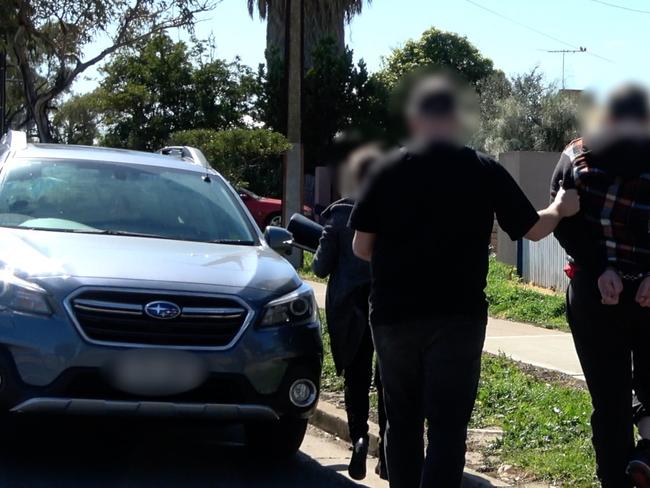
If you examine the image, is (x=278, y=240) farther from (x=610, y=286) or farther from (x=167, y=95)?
(x=167, y=95)

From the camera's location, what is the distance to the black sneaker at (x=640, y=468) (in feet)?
14.0

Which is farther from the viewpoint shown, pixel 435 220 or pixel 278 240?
pixel 278 240

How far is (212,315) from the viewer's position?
215 inches

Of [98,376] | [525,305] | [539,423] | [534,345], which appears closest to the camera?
[98,376]

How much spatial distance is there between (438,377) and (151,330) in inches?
71.7

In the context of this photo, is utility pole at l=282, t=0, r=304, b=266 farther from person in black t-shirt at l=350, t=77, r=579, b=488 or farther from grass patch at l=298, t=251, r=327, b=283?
person in black t-shirt at l=350, t=77, r=579, b=488

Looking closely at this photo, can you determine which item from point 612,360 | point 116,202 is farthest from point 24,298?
point 612,360

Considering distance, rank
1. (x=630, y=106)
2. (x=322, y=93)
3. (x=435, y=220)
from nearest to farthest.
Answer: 1. (x=435, y=220)
2. (x=630, y=106)
3. (x=322, y=93)

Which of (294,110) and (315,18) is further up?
(315,18)

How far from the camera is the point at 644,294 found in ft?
13.8

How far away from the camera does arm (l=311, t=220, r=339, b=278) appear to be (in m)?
5.63

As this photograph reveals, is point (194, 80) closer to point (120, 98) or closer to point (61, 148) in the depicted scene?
point (120, 98)

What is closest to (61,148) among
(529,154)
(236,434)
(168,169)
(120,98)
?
(168,169)

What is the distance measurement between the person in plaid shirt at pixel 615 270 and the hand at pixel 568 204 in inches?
2.5
